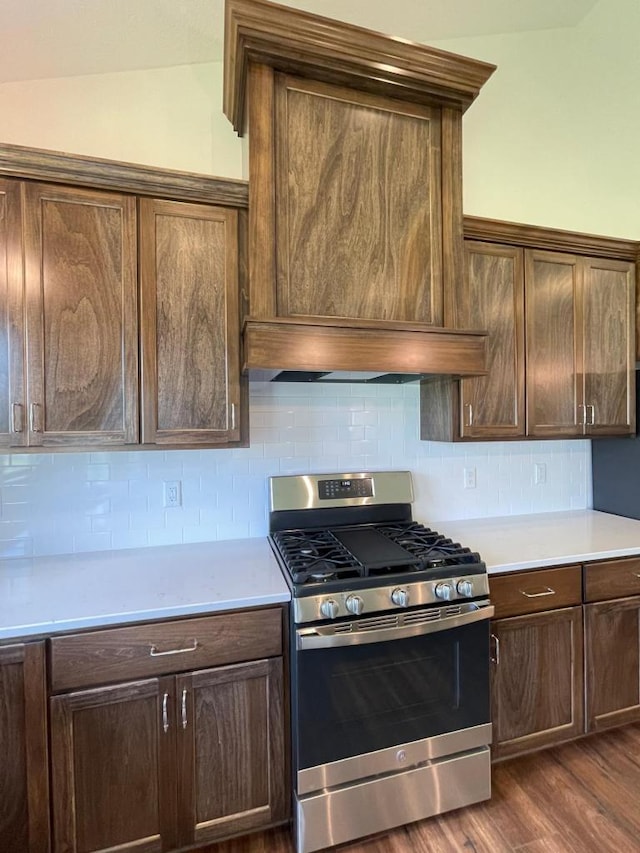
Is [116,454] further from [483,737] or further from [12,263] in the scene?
[483,737]

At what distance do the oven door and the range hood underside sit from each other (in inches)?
35.8

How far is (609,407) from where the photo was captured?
230cm

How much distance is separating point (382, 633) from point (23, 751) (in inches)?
44.9

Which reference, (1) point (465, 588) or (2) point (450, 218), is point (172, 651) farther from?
(2) point (450, 218)

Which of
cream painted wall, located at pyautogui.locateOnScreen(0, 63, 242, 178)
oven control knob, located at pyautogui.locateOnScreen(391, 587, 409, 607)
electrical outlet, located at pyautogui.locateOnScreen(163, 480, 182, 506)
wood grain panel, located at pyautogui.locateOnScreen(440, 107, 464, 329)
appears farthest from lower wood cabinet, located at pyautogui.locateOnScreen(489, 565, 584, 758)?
cream painted wall, located at pyautogui.locateOnScreen(0, 63, 242, 178)

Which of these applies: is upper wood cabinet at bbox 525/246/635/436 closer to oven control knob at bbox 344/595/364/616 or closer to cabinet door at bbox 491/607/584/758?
cabinet door at bbox 491/607/584/758

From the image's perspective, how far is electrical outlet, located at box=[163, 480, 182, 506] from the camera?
196 cm

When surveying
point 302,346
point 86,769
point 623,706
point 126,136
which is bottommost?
point 623,706

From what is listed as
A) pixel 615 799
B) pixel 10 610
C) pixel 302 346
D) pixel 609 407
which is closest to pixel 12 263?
pixel 302 346

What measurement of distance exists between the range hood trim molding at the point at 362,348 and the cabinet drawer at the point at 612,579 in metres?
1.01

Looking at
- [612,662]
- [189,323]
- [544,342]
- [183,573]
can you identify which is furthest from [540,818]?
[189,323]

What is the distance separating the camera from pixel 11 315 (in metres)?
1.49

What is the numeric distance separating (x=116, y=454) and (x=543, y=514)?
7.72 ft

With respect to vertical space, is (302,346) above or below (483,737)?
above
